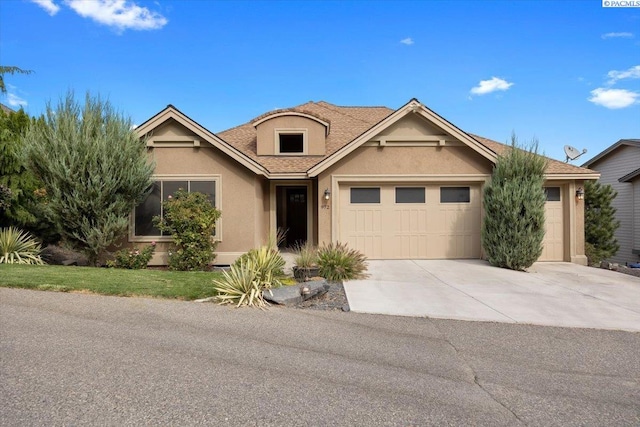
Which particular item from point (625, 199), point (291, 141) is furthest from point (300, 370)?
point (625, 199)

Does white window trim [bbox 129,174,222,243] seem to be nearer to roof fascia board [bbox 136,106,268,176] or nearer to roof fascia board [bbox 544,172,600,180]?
roof fascia board [bbox 136,106,268,176]

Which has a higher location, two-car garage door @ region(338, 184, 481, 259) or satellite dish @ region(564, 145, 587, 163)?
satellite dish @ region(564, 145, 587, 163)

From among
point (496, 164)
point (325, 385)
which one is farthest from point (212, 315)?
point (496, 164)

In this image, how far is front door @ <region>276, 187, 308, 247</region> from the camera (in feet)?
44.8

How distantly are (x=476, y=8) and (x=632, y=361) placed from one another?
33.7 feet

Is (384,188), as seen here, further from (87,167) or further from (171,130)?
(87,167)

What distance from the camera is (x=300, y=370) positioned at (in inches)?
143

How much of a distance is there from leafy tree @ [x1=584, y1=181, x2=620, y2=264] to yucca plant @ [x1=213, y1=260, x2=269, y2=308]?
12628mm

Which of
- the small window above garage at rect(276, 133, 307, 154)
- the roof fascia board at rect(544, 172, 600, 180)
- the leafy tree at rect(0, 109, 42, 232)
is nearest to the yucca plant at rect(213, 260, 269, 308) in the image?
the small window above garage at rect(276, 133, 307, 154)

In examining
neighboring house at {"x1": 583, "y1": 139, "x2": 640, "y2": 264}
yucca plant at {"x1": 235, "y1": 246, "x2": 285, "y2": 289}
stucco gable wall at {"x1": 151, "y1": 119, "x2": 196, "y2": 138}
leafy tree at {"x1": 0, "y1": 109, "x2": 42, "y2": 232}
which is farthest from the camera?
neighboring house at {"x1": 583, "y1": 139, "x2": 640, "y2": 264}

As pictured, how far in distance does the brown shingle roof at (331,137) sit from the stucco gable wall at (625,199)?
6.88 meters

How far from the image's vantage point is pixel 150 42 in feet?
45.3

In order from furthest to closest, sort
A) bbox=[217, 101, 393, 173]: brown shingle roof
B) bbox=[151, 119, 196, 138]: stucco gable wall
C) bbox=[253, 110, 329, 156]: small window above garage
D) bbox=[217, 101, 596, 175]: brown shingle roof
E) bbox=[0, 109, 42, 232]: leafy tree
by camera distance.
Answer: bbox=[253, 110, 329, 156]: small window above garage
bbox=[217, 101, 393, 173]: brown shingle roof
bbox=[217, 101, 596, 175]: brown shingle roof
bbox=[0, 109, 42, 232]: leafy tree
bbox=[151, 119, 196, 138]: stucco gable wall

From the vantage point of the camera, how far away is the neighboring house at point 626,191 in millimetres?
15273
